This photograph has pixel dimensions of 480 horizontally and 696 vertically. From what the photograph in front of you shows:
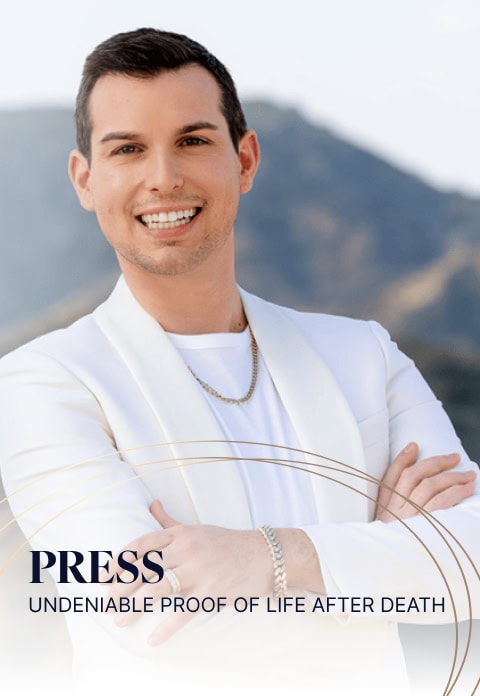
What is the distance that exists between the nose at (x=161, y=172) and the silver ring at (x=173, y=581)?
2.21ft

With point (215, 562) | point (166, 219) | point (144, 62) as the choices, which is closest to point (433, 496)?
point (215, 562)

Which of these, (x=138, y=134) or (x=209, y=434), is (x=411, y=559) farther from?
(x=138, y=134)

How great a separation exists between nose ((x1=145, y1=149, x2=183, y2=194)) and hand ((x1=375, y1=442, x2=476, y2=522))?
0.63 meters

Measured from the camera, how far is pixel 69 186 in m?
5.63

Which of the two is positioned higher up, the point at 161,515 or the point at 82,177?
the point at 82,177

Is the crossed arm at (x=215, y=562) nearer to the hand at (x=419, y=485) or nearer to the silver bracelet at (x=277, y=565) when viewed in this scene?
the silver bracelet at (x=277, y=565)

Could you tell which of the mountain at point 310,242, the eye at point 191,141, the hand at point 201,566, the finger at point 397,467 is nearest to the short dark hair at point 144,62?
the eye at point 191,141

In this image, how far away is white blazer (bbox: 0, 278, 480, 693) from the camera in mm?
1767

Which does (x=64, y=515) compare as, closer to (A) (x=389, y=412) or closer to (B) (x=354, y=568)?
(B) (x=354, y=568)

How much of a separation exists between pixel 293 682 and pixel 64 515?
461mm

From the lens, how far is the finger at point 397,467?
78.2 inches

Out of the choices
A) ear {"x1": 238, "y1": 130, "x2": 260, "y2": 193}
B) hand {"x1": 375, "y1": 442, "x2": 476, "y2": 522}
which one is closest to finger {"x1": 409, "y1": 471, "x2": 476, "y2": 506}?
hand {"x1": 375, "y1": 442, "x2": 476, "y2": 522}

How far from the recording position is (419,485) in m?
1.94

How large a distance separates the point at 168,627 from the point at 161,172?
0.78m
